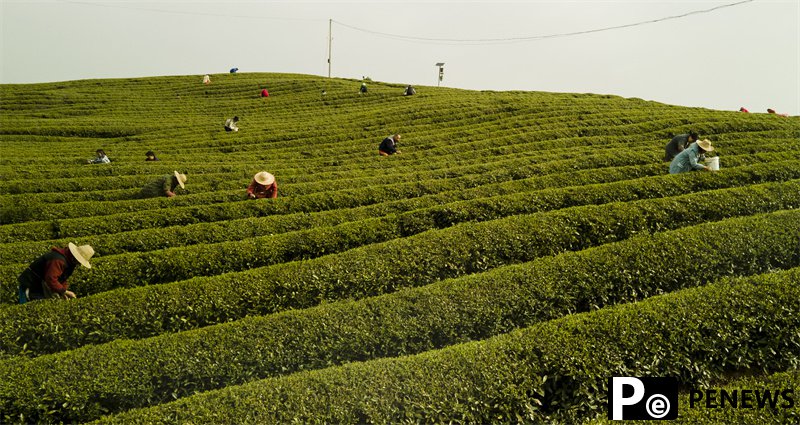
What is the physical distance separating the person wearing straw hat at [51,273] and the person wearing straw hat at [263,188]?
764 centimetres

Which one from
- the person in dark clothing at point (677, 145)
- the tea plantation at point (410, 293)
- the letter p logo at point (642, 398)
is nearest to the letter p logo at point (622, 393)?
the letter p logo at point (642, 398)

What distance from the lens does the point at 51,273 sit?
8.55 m

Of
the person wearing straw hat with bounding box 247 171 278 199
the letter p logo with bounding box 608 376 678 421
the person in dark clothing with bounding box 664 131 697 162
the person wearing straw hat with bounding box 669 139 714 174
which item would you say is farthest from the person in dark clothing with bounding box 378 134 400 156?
the letter p logo with bounding box 608 376 678 421

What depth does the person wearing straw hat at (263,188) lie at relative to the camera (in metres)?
16.2

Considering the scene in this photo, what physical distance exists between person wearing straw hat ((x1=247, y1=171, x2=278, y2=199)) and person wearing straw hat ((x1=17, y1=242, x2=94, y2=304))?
764 cm

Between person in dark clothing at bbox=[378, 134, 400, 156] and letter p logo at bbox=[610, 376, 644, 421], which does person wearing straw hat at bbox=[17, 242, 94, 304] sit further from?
person in dark clothing at bbox=[378, 134, 400, 156]

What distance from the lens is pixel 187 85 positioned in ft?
172

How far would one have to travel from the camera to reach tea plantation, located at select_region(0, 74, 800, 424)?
6.34 m

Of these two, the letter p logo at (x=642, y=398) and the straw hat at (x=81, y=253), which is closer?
the letter p logo at (x=642, y=398)

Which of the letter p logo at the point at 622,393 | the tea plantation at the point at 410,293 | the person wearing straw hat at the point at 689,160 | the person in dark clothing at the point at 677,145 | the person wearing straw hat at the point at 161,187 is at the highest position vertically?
the person in dark clothing at the point at 677,145

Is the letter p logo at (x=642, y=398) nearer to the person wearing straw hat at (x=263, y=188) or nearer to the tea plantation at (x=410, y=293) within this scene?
the tea plantation at (x=410, y=293)

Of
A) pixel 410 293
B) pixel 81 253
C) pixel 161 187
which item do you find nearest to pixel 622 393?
pixel 410 293

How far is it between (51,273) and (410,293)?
23.4 ft

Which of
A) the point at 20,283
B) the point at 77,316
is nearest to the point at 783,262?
the point at 77,316
